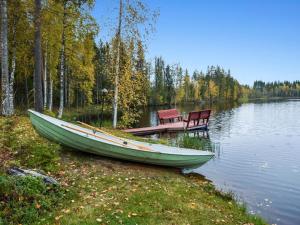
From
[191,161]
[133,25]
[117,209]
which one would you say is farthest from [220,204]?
[133,25]

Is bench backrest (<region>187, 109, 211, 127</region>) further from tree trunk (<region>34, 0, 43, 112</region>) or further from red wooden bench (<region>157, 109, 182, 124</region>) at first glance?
tree trunk (<region>34, 0, 43, 112</region>)

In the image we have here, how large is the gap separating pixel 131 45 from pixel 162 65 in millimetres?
84141

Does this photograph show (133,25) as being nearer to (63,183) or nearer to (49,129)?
(49,129)

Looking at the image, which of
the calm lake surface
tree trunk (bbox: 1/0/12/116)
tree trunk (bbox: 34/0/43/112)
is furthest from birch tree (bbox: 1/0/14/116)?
the calm lake surface

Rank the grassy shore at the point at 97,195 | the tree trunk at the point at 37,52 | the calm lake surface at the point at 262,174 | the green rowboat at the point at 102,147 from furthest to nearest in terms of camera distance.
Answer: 1. the tree trunk at the point at 37,52
2. the green rowboat at the point at 102,147
3. the calm lake surface at the point at 262,174
4. the grassy shore at the point at 97,195

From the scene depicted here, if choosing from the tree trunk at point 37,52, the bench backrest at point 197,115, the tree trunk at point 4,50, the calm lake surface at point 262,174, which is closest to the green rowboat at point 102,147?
the calm lake surface at point 262,174

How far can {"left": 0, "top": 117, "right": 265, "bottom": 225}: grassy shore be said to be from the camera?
6160mm

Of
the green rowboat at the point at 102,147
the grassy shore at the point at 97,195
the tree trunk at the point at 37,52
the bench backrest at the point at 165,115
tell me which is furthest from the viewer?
the bench backrest at the point at 165,115

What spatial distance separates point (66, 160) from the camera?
1052 centimetres

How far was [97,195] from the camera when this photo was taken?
7426mm

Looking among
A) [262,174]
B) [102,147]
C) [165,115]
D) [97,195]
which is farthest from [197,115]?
[97,195]

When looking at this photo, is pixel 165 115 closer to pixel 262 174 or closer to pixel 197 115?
pixel 197 115

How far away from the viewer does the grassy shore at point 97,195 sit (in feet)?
20.2

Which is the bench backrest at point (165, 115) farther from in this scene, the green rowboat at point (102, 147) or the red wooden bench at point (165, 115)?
the green rowboat at point (102, 147)
